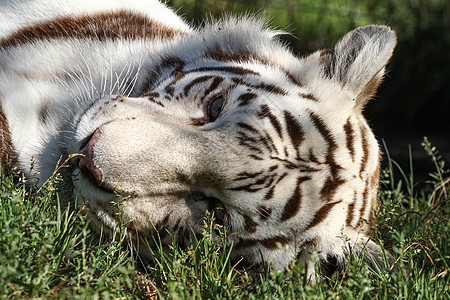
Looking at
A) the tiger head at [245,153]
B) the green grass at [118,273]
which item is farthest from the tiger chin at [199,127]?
the green grass at [118,273]

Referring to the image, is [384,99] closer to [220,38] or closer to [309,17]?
[309,17]

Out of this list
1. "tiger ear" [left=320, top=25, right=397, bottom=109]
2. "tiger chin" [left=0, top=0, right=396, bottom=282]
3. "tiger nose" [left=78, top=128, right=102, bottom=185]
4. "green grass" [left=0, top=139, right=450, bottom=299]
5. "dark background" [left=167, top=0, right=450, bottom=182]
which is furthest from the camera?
"dark background" [left=167, top=0, right=450, bottom=182]

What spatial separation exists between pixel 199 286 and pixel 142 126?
2.05ft

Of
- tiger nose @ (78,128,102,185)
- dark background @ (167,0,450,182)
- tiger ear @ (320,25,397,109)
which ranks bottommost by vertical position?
dark background @ (167,0,450,182)

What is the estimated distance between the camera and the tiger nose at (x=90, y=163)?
1931 millimetres

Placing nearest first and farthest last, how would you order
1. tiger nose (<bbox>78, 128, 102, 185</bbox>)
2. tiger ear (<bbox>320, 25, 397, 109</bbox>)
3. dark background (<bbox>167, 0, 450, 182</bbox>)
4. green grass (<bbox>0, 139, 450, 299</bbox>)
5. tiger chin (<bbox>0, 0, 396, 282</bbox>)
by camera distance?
green grass (<bbox>0, 139, 450, 299</bbox>) < tiger nose (<bbox>78, 128, 102, 185</bbox>) < tiger chin (<bbox>0, 0, 396, 282</bbox>) < tiger ear (<bbox>320, 25, 397, 109</bbox>) < dark background (<bbox>167, 0, 450, 182</bbox>)

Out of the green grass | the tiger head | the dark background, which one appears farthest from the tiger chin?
the dark background

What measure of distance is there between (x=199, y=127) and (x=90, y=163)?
47 centimetres

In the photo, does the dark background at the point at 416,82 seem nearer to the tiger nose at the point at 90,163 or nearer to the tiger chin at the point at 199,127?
the tiger chin at the point at 199,127

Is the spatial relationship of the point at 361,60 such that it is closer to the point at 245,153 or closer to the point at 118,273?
the point at 245,153

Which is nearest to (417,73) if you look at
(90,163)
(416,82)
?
(416,82)

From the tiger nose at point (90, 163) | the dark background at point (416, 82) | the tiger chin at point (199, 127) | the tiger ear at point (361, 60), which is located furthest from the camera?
the dark background at point (416, 82)

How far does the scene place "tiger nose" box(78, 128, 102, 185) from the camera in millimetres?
1931

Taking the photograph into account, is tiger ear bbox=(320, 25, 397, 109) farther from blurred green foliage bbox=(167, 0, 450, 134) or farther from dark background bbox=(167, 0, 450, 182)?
blurred green foliage bbox=(167, 0, 450, 134)
